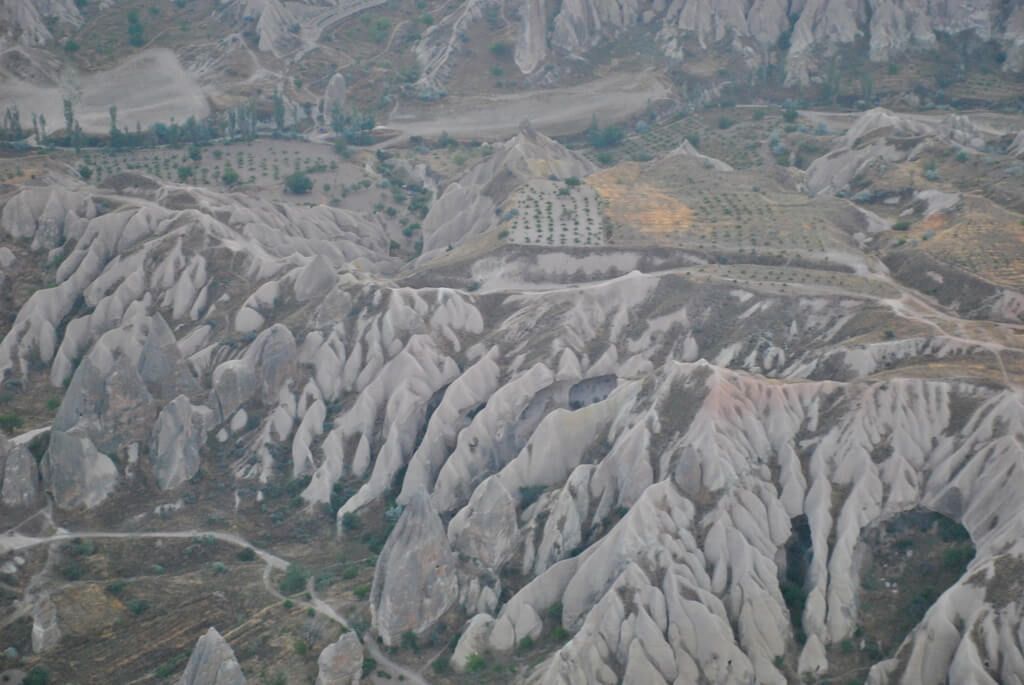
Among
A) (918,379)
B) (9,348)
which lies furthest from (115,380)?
(918,379)

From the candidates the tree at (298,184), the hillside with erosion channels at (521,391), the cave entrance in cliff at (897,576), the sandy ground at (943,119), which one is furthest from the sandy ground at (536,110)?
the cave entrance in cliff at (897,576)

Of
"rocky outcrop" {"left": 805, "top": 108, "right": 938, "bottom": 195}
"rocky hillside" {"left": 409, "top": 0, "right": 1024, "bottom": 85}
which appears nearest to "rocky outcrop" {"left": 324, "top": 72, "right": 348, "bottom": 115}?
"rocky hillside" {"left": 409, "top": 0, "right": 1024, "bottom": 85}

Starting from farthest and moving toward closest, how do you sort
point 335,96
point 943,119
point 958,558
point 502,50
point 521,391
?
point 502,50
point 335,96
point 943,119
point 521,391
point 958,558

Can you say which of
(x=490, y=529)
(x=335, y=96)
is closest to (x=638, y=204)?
(x=490, y=529)

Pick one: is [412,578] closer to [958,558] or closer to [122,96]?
[958,558]

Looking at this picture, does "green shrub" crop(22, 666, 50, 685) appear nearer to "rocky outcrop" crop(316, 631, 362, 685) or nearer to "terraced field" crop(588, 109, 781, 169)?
"rocky outcrop" crop(316, 631, 362, 685)

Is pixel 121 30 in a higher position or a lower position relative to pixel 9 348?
higher

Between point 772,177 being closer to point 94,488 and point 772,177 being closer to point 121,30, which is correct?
point 94,488
